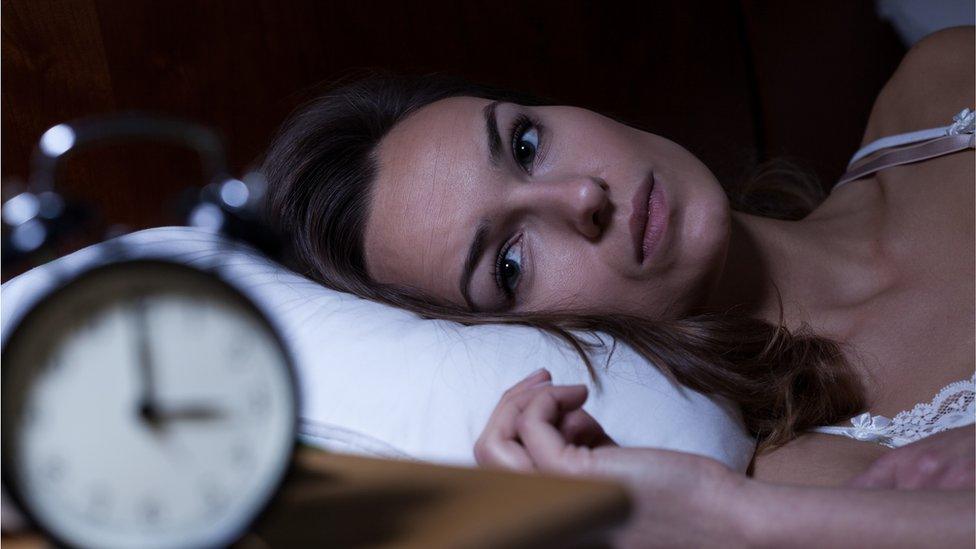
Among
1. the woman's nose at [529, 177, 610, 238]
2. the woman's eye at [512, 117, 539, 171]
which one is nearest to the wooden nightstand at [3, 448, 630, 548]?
the woman's nose at [529, 177, 610, 238]

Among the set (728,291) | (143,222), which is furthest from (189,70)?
(728,291)

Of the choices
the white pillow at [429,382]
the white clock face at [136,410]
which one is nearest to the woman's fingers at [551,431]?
the white pillow at [429,382]

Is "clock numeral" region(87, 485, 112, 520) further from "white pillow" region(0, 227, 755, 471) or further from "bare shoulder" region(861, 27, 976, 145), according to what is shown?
"bare shoulder" region(861, 27, 976, 145)

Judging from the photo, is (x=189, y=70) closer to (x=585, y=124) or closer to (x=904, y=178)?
(x=585, y=124)

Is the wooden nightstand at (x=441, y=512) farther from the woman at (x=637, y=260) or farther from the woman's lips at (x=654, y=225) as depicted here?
the woman's lips at (x=654, y=225)

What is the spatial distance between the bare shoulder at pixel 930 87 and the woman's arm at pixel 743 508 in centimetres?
101

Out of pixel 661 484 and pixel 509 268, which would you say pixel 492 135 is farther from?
pixel 661 484

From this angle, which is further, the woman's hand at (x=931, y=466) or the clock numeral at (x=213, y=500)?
the woman's hand at (x=931, y=466)

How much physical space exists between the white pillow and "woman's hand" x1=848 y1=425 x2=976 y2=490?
0.45 ft

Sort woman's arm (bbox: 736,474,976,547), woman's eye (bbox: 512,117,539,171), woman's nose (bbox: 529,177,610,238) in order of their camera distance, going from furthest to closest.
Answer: woman's eye (bbox: 512,117,539,171)
woman's nose (bbox: 529,177,610,238)
woman's arm (bbox: 736,474,976,547)

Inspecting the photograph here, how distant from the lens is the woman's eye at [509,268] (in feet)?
3.35

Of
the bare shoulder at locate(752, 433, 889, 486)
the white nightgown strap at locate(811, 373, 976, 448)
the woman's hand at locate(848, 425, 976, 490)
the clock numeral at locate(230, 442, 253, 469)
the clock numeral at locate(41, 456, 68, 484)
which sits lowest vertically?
the white nightgown strap at locate(811, 373, 976, 448)

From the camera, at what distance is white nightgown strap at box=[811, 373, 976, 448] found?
3.16 ft

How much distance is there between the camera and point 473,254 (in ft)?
3.28
